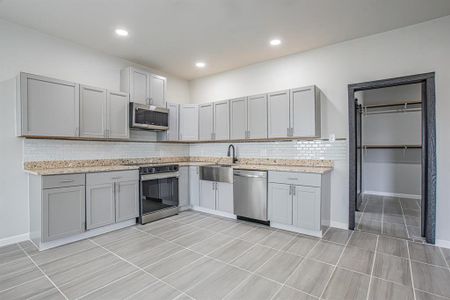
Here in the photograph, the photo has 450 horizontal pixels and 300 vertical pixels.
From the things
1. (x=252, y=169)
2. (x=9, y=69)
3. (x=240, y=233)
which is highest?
(x=9, y=69)

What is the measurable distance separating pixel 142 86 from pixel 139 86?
0.19 feet

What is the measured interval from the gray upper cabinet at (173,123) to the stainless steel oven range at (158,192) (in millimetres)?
679

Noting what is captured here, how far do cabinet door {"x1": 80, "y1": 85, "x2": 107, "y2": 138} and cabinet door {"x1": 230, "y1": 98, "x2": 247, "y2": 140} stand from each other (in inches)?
83.2

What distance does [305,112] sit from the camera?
347 cm

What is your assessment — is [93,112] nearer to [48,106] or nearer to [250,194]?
[48,106]

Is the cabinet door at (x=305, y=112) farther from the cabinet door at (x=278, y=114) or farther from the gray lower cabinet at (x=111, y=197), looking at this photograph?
the gray lower cabinet at (x=111, y=197)

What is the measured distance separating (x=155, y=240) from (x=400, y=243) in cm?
314

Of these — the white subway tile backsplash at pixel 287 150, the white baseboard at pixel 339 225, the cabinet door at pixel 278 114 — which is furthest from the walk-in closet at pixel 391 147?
the cabinet door at pixel 278 114

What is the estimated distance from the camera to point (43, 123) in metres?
2.93

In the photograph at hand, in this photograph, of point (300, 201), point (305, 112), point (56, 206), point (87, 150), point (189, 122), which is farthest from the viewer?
point (189, 122)

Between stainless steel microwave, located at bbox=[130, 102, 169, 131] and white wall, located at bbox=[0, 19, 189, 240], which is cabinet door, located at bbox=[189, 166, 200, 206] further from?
white wall, located at bbox=[0, 19, 189, 240]

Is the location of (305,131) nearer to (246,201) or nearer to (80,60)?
(246,201)

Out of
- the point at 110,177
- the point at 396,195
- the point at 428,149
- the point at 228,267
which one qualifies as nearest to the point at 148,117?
the point at 110,177

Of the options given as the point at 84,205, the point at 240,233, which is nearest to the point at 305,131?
the point at 240,233
